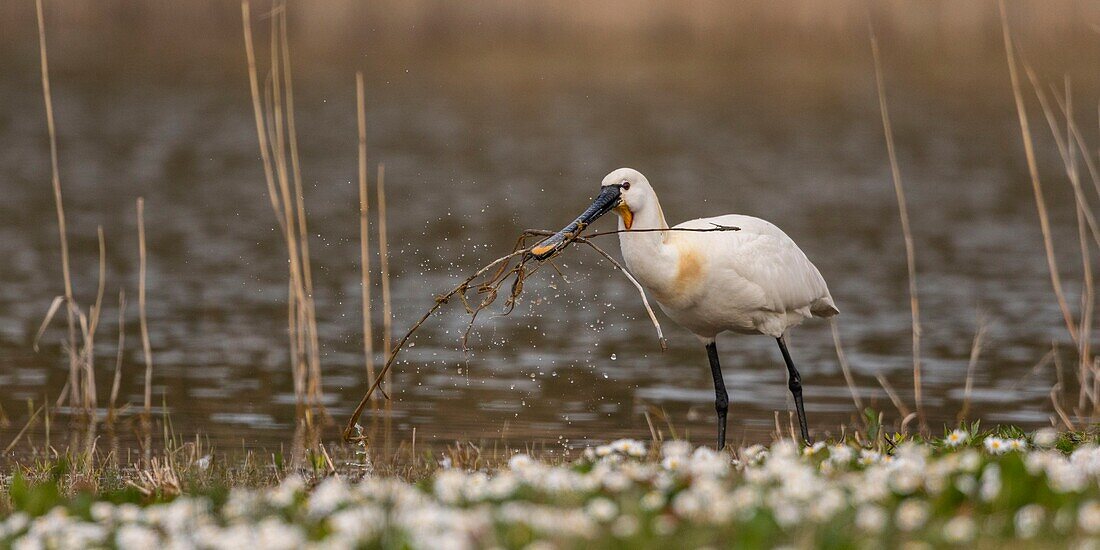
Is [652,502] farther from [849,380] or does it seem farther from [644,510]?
[849,380]

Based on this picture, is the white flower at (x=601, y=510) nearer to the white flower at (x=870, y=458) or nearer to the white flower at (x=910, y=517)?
the white flower at (x=910, y=517)

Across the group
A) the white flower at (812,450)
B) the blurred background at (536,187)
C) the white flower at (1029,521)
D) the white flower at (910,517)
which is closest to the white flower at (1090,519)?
the white flower at (1029,521)

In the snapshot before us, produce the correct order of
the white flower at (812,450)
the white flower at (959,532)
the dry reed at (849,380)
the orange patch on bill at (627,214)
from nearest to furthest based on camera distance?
the white flower at (959,532), the white flower at (812,450), the orange patch on bill at (627,214), the dry reed at (849,380)

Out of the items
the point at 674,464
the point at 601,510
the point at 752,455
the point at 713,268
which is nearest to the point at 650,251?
the point at 713,268

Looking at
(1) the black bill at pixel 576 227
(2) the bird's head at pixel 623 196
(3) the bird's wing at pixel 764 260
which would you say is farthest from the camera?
(3) the bird's wing at pixel 764 260

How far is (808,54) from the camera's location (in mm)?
34906

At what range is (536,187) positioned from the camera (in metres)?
21.2

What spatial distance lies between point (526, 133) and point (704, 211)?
7.11 meters

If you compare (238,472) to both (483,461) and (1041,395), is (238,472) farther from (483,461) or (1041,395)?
(1041,395)

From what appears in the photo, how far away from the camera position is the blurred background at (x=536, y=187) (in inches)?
463

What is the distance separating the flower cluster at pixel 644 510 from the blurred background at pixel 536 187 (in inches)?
178

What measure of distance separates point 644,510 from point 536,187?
1656 centimetres

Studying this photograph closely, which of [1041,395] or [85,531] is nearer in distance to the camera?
[85,531]

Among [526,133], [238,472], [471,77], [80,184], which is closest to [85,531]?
[238,472]
